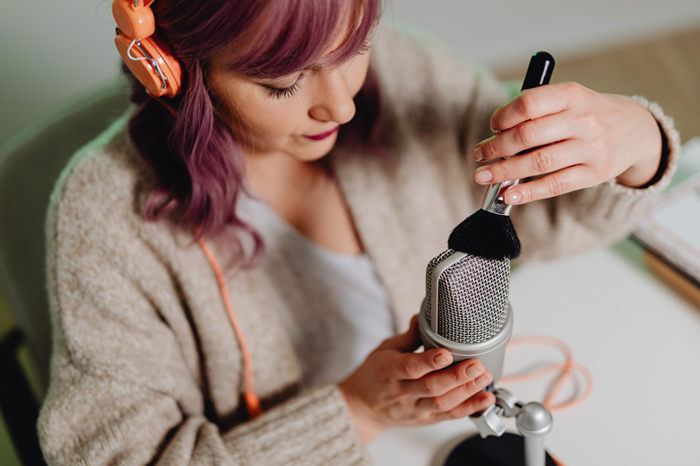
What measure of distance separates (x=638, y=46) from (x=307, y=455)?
97.1 inches

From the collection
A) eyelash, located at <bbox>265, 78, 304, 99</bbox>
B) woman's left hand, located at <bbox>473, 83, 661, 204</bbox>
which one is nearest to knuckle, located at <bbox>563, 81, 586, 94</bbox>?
woman's left hand, located at <bbox>473, 83, 661, 204</bbox>

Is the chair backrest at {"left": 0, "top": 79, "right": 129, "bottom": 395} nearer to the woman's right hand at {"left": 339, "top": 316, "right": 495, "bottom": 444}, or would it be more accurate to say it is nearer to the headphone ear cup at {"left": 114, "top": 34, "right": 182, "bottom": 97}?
the headphone ear cup at {"left": 114, "top": 34, "right": 182, "bottom": 97}

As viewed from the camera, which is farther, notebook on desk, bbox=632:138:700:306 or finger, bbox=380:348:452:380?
notebook on desk, bbox=632:138:700:306

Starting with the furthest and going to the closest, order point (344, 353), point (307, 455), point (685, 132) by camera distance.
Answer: point (685, 132), point (344, 353), point (307, 455)

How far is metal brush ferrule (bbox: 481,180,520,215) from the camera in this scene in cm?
52

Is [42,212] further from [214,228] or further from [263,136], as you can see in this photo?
[263,136]

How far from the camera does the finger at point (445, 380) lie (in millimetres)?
547

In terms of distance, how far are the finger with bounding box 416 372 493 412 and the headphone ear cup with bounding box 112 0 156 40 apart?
0.47 meters

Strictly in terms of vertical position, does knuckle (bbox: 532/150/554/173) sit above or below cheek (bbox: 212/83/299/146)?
below

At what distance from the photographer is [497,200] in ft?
1.72

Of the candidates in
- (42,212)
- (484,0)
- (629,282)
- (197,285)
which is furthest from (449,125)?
(484,0)

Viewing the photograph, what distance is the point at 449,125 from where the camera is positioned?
1.00m

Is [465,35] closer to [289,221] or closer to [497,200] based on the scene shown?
[289,221]

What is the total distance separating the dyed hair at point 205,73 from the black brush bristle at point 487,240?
0.23 meters
